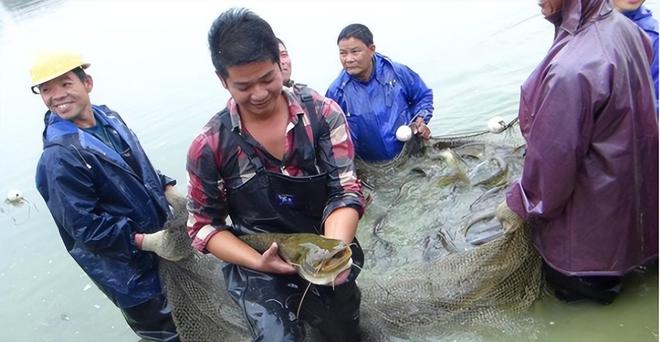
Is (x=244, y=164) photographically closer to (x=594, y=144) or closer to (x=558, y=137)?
(x=558, y=137)

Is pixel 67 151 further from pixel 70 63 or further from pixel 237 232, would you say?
pixel 237 232

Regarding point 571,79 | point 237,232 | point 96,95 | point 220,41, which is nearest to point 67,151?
point 237,232

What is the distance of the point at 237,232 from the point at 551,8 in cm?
222

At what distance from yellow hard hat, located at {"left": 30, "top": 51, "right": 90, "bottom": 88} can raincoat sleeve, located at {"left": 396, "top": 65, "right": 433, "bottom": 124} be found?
3.20 meters

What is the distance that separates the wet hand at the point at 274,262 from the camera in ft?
7.98

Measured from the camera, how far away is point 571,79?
8.82 feet

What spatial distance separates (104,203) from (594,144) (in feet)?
→ 9.90

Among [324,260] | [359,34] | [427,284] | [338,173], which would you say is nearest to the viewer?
[324,260]

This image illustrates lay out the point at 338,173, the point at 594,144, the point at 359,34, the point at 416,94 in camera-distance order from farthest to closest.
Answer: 1. the point at 416,94
2. the point at 359,34
3. the point at 594,144
4. the point at 338,173

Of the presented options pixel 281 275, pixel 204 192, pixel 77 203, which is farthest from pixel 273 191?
pixel 77 203

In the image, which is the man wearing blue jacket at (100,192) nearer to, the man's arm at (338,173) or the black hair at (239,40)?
the man's arm at (338,173)

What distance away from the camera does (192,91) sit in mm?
11109

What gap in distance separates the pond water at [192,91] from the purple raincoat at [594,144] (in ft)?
1.98

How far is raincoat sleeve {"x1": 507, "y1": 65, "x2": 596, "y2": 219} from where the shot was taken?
269cm
